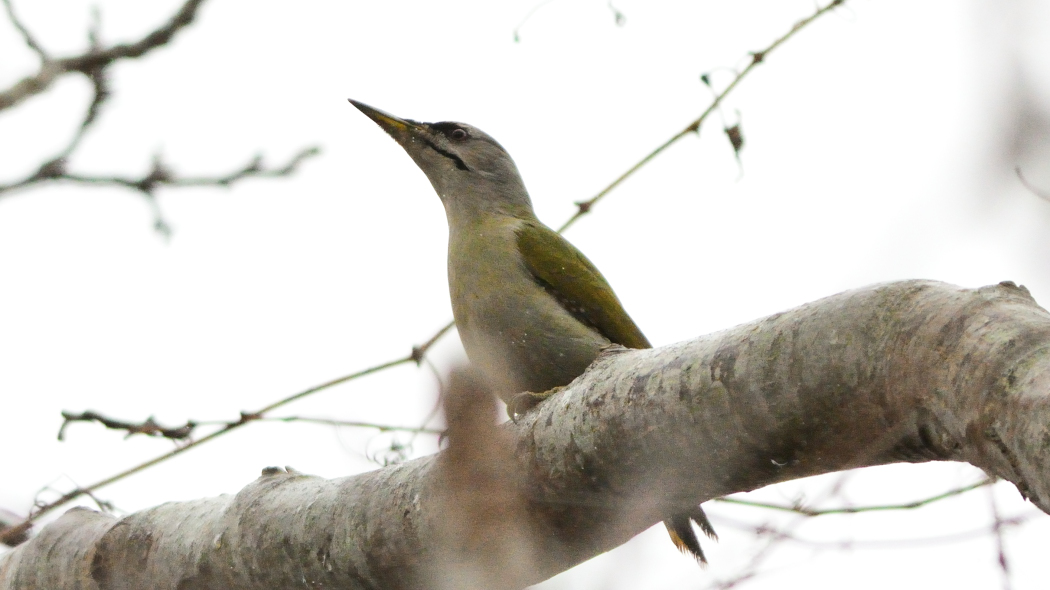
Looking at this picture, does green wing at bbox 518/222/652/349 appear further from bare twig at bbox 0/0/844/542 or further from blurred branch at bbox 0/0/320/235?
blurred branch at bbox 0/0/320/235

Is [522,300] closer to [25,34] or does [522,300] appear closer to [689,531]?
[689,531]

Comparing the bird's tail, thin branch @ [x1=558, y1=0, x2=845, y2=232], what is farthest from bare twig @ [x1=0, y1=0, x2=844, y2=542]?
the bird's tail

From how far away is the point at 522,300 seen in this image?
4.58m

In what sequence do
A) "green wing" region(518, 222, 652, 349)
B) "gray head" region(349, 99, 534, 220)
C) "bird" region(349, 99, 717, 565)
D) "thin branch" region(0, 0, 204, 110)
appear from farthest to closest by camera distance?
"gray head" region(349, 99, 534, 220) < "green wing" region(518, 222, 652, 349) < "bird" region(349, 99, 717, 565) < "thin branch" region(0, 0, 204, 110)

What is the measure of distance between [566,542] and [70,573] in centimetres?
188

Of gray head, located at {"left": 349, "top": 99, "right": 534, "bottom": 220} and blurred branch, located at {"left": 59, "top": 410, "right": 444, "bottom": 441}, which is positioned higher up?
gray head, located at {"left": 349, "top": 99, "right": 534, "bottom": 220}

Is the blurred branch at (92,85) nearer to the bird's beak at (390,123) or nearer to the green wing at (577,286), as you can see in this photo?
the green wing at (577,286)

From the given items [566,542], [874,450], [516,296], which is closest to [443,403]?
→ [874,450]

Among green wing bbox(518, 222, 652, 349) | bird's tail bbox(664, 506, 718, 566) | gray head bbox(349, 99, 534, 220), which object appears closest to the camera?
bird's tail bbox(664, 506, 718, 566)

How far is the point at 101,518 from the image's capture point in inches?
137

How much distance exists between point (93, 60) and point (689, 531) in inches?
105

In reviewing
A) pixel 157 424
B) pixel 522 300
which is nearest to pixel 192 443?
pixel 157 424

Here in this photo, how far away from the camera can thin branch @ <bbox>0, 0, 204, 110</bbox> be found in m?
2.20

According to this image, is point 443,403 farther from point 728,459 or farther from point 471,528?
point 728,459
